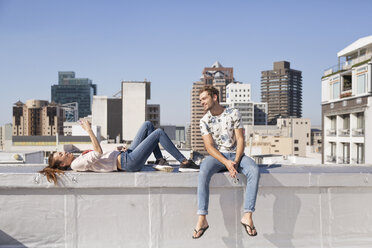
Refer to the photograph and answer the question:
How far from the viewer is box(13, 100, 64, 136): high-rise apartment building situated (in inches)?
6467

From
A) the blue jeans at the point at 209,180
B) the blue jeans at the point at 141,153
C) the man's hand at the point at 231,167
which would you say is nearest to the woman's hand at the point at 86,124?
the blue jeans at the point at 141,153

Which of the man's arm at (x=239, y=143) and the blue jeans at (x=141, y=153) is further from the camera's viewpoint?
the blue jeans at (x=141, y=153)

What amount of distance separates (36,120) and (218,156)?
17960 centimetres

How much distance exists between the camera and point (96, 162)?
4539mm

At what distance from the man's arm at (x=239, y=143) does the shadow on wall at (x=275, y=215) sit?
270 millimetres

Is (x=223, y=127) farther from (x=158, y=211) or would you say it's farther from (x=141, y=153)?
(x=158, y=211)

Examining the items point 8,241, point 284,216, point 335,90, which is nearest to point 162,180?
point 284,216

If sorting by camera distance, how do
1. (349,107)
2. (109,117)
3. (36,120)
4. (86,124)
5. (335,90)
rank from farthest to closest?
(36,120) → (109,117) → (335,90) → (349,107) → (86,124)

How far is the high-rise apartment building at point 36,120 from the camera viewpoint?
16425cm

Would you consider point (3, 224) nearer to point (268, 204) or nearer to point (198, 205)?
point (198, 205)

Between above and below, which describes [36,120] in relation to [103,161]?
above

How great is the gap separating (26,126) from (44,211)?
588 ft

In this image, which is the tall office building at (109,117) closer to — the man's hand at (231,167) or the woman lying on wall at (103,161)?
the woman lying on wall at (103,161)

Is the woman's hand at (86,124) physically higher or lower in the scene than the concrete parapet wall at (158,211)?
higher
